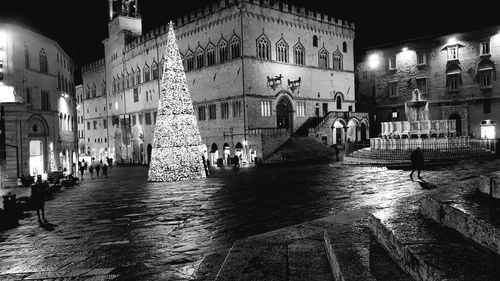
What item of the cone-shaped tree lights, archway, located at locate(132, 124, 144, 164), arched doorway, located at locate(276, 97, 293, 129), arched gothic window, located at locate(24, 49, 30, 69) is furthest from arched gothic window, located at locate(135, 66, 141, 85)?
the cone-shaped tree lights

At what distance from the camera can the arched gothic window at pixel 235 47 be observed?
36.9m

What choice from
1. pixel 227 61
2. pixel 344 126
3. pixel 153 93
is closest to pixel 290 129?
pixel 344 126

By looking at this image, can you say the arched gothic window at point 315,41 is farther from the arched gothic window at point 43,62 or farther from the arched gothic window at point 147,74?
the arched gothic window at point 43,62

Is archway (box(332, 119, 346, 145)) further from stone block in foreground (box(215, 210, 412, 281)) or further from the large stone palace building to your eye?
stone block in foreground (box(215, 210, 412, 281))

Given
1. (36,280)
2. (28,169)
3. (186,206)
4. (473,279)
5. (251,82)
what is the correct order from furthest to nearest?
(251,82), (28,169), (186,206), (36,280), (473,279)

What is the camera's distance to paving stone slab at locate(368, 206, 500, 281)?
290 centimetres

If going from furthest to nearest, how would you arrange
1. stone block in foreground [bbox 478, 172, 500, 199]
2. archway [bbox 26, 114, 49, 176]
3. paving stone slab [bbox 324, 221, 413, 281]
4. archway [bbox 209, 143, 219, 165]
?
archway [bbox 209, 143, 219, 165]
archway [bbox 26, 114, 49, 176]
stone block in foreground [bbox 478, 172, 500, 199]
paving stone slab [bbox 324, 221, 413, 281]

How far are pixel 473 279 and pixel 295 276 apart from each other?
2.32 meters

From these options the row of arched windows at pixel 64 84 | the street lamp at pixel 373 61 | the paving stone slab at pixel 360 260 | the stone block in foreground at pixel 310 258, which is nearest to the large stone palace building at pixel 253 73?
the street lamp at pixel 373 61

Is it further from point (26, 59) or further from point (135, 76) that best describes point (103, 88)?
point (26, 59)

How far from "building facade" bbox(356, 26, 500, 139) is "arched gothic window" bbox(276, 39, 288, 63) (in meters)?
13.6

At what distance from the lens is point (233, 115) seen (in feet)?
124

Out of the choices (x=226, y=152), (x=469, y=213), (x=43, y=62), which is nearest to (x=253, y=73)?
(x=226, y=152)

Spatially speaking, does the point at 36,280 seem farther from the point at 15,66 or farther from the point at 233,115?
the point at 233,115
